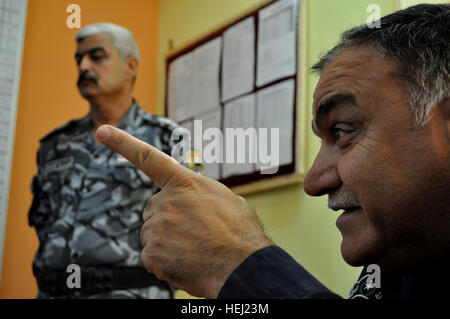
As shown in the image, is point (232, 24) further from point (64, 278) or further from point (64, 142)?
point (64, 278)

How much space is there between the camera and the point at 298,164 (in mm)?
1393

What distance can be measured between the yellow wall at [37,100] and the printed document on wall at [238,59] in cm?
23

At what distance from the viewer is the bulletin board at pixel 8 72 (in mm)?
1252

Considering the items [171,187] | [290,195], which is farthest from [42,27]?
[171,187]

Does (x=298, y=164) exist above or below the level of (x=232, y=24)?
below

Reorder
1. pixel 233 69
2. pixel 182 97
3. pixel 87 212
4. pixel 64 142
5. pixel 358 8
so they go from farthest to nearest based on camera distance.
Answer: pixel 182 97, pixel 233 69, pixel 64 142, pixel 87 212, pixel 358 8

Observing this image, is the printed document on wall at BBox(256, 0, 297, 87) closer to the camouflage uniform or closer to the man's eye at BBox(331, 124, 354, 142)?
the camouflage uniform

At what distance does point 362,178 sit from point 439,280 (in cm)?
11

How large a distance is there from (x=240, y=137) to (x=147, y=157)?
1101 millimetres

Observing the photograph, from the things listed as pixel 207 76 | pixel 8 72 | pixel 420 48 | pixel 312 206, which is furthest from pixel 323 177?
pixel 207 76

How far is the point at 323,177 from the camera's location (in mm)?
572

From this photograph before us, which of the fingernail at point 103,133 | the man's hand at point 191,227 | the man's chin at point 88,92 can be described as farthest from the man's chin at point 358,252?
the man's chin at point 88,92

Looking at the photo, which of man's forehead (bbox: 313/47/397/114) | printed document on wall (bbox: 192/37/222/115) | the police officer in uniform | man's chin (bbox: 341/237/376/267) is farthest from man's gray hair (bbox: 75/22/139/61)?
man's chin (bbox: 341/237/376/267)

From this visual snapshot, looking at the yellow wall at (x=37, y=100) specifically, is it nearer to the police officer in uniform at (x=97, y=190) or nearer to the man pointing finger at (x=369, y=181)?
the police officer in uniform at (x=97, y=190)
